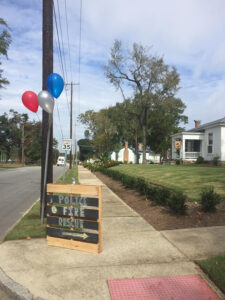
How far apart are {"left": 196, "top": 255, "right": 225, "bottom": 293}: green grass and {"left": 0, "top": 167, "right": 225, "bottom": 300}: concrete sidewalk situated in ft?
0.27

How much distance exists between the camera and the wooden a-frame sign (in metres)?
4.86

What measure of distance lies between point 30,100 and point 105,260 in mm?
3981

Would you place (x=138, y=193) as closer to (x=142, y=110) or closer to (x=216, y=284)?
(x=216, y=284)

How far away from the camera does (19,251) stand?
16.1 feet

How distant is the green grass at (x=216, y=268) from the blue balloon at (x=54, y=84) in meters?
4.60

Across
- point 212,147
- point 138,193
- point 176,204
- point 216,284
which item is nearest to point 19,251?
point 216,284

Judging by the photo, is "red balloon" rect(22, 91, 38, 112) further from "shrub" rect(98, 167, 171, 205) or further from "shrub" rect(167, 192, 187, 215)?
"shrub" rect(98, 167, 171, 205)

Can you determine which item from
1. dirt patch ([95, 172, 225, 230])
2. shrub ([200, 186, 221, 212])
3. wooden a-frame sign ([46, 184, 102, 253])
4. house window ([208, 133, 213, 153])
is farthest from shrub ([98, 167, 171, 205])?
house window ([208, 133, 213, 153])

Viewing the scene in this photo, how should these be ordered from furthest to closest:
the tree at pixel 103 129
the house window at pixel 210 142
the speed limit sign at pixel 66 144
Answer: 1. the tree at pixel 103 129
2. the house window at pixel 210 142
3. the speed limit sign at pixel 66 144

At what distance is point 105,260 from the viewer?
14.7 ft

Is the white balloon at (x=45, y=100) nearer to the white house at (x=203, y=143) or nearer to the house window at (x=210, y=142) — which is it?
the white house at (x=203, y=143)

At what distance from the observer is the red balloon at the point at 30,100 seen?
6527 millimetres

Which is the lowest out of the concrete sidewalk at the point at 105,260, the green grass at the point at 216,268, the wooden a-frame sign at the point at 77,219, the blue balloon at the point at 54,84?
the concrete sidewalk at the point at 105,260

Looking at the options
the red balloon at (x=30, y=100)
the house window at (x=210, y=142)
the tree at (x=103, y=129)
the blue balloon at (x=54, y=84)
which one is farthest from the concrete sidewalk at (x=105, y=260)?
the tree at (x=103, y=129)
